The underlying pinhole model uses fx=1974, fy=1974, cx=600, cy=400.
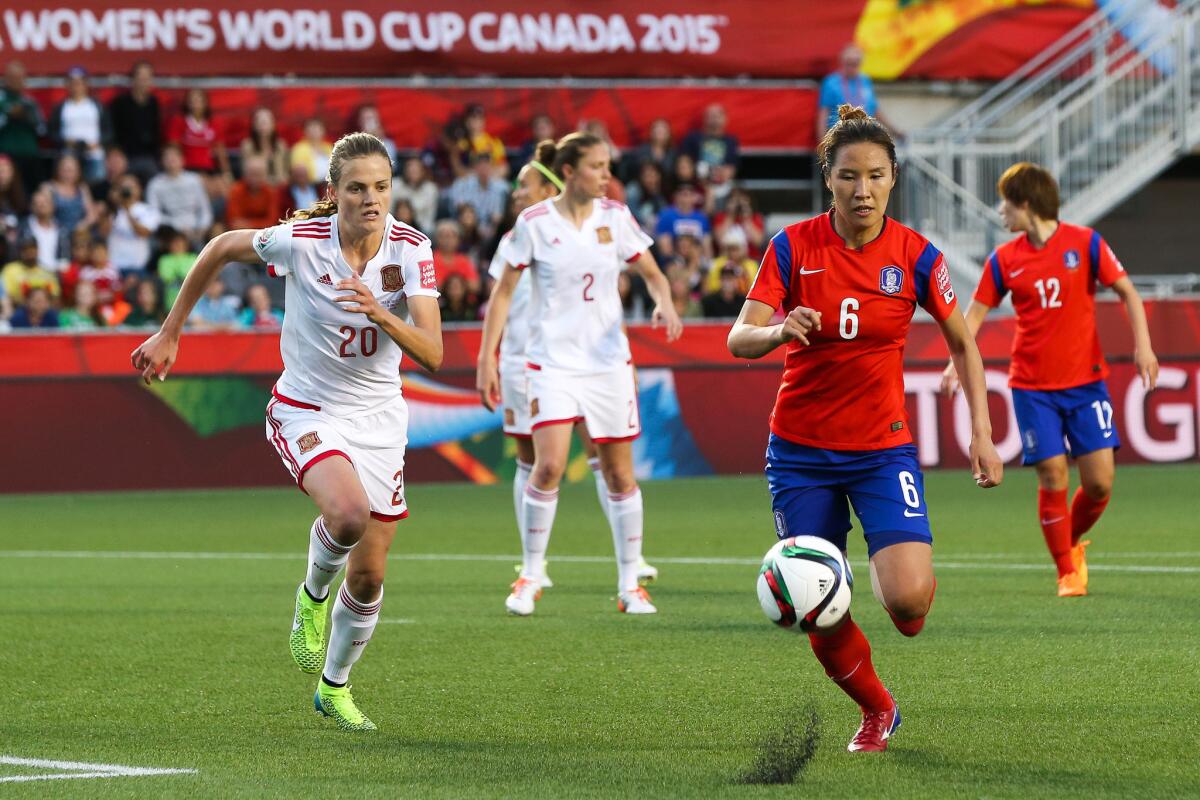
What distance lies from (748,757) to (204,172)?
1708 cm

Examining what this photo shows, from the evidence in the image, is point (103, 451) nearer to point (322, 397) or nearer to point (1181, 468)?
→ point (1181, 468)

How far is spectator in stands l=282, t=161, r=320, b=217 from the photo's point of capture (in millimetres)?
21062

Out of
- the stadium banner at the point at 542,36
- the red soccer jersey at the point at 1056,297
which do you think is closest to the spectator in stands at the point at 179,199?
the stadium banner at the point at 542,36

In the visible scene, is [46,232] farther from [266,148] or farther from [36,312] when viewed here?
[266,148]

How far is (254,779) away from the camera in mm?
5984

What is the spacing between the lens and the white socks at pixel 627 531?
10.5 m

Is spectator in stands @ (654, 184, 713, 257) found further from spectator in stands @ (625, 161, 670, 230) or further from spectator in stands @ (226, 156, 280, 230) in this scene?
spectator in stands @ (226, 156, 280, 230)

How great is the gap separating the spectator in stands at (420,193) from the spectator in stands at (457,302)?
2.48m

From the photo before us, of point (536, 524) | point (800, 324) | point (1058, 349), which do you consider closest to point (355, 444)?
point (800, 324)

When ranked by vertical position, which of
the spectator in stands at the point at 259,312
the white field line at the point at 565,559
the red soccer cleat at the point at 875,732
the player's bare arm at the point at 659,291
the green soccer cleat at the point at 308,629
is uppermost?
the player's bare arm at the point at 659,291

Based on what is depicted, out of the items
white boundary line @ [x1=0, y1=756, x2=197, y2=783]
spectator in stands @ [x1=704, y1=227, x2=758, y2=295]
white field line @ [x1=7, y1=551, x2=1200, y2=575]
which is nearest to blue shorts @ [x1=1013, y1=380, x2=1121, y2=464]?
white field line @ [x1=7, y1=551, x2=1200, y2=575]

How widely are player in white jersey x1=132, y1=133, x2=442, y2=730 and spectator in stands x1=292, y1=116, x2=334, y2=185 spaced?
14711 mm

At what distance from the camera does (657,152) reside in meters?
23.4

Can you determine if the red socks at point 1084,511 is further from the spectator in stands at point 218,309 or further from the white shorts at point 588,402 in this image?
the spectator in stands at point 218,309
